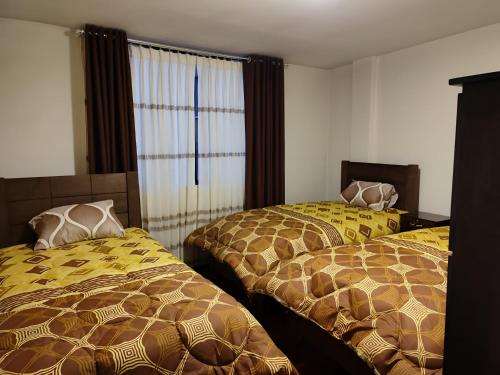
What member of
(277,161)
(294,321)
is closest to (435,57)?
(277,161)

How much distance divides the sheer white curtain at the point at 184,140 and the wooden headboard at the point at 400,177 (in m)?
1.40

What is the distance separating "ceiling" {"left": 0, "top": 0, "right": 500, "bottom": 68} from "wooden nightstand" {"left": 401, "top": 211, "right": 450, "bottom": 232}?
1.66 meters

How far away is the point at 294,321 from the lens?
2.13m

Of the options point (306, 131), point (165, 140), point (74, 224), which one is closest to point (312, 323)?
point (74, 224)

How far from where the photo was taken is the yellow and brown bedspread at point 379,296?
147 cm

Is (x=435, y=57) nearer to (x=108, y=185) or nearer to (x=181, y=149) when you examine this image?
(x=181, y=149)

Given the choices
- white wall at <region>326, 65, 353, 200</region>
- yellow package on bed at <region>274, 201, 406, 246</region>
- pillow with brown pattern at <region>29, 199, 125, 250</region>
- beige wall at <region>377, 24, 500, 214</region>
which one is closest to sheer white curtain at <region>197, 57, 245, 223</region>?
yellow package on bed at <region>274, 201, 406, 246</region>

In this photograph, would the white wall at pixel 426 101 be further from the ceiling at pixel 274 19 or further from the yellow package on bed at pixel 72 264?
the yellow package on bed at pixel 72 264

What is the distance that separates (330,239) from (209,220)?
4.51 feet

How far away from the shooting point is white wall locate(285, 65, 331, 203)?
4258mm

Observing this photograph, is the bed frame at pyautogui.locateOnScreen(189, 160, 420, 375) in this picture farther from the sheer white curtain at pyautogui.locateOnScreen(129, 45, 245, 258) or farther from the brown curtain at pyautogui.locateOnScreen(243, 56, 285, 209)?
the brown curtain at pyautogui.locateOnScreen(243, 56, 285, 209)

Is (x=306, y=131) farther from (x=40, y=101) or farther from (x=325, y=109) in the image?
(x=40, y=101)

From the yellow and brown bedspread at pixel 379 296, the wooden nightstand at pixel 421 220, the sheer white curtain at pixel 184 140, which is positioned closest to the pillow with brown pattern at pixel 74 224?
the sheer white curtain at pixel 184 140

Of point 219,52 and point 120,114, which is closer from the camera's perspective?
point 120,114
